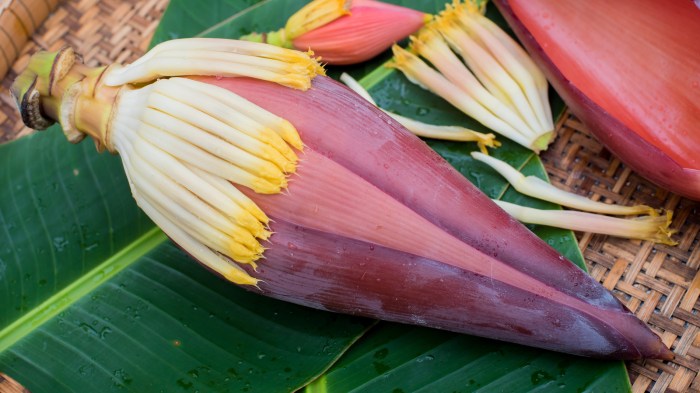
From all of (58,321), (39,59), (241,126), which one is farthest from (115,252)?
(241,126)

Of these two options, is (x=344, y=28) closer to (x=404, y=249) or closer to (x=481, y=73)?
(x=481, y=73)

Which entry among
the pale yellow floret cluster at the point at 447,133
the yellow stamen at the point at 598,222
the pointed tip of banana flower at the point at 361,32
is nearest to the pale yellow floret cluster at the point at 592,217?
the yellow stamen at the point at 598,222

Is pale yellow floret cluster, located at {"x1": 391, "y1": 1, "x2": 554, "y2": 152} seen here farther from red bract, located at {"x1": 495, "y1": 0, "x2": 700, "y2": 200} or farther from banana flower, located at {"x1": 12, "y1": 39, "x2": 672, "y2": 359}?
banana flower, located at {"x1": 12, "y1": 39, "x2": 672, "y2": 359}

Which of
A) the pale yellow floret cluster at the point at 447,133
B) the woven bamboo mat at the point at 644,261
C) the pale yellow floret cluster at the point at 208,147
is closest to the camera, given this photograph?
the pale yellow floret cluster at the point at 208,147

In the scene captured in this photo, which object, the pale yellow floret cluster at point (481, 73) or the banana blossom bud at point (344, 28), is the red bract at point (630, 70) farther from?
the banana blossom bud at point (344, 28)

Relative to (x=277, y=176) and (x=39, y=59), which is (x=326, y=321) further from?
(x=39, y=59)

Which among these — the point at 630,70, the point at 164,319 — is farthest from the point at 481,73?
the point at 164,319
